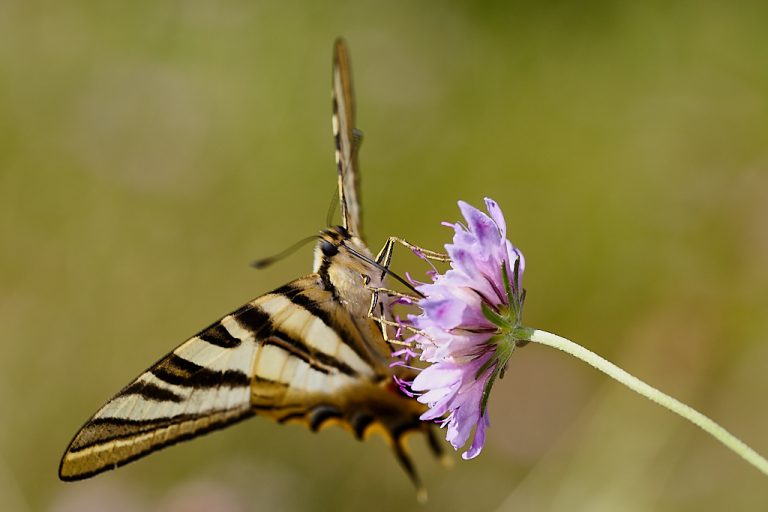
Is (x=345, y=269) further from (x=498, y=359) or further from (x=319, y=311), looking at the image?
(x=498, y=359)

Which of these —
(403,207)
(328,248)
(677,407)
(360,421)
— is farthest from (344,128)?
(403,207)

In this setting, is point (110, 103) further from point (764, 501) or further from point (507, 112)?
point (764, 501)

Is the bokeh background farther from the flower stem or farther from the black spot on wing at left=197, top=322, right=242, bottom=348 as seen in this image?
the flower stem

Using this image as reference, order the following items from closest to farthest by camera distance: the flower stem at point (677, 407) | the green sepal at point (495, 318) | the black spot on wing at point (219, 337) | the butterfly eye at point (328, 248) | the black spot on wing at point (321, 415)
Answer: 1. the flower stem at point (677, 407)
2. the green sepal at point (495, 318)
3. the black spot on wing at point (219, 337)
4. the butterfly eye at point (328, 248)
5. the black spot on wing at point (321, 415)

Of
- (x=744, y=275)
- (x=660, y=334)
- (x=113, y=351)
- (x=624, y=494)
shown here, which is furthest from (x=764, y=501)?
(x=113, y=351)

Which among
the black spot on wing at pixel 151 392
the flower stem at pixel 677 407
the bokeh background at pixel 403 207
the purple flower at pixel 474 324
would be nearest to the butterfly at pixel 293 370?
the black spot on wing at pixel 151 392

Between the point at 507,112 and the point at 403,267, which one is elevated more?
the point at 507,112

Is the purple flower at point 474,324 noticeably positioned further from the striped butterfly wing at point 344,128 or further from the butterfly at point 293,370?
the striped butterfly wing at point 344,128
